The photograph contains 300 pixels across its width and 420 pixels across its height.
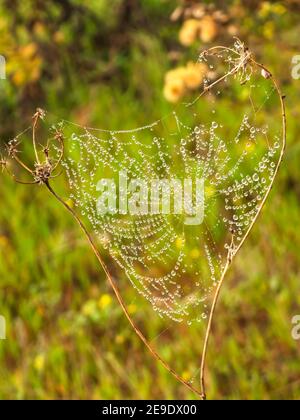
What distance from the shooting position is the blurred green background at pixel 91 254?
9.70 ft

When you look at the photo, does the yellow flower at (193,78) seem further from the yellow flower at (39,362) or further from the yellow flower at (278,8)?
the yellow flower at (39,362)

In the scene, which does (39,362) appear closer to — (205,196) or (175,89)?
(205,196)

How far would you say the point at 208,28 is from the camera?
3.14 m

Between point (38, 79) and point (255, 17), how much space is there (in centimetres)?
122

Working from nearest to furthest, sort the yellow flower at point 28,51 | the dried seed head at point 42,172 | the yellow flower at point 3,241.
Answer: the dried seed head at point 42,172 < the yellow flower at point 3,241 < the yellow flower at point 28,51

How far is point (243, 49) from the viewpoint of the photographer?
1.20 metres

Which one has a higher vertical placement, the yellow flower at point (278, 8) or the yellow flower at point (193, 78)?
the yellow flower at point (278, 8)

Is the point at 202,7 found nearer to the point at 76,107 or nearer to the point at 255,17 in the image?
the point at 255,17

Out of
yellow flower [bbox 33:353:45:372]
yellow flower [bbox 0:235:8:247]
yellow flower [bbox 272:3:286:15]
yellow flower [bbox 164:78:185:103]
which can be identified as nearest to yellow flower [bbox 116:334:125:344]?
yellow flower [bbox 33:353:45:372]

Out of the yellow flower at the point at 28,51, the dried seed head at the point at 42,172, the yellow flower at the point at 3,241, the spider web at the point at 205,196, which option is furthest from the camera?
the yellow flower at the point at 28,51

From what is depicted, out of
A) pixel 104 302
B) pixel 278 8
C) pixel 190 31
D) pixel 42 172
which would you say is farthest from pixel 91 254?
pixel 42 172

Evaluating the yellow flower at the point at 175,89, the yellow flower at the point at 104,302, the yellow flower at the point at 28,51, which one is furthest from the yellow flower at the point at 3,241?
the yellow flower at the point at 175,89

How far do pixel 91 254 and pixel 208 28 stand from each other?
114 cm

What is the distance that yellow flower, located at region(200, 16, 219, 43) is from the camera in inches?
124
